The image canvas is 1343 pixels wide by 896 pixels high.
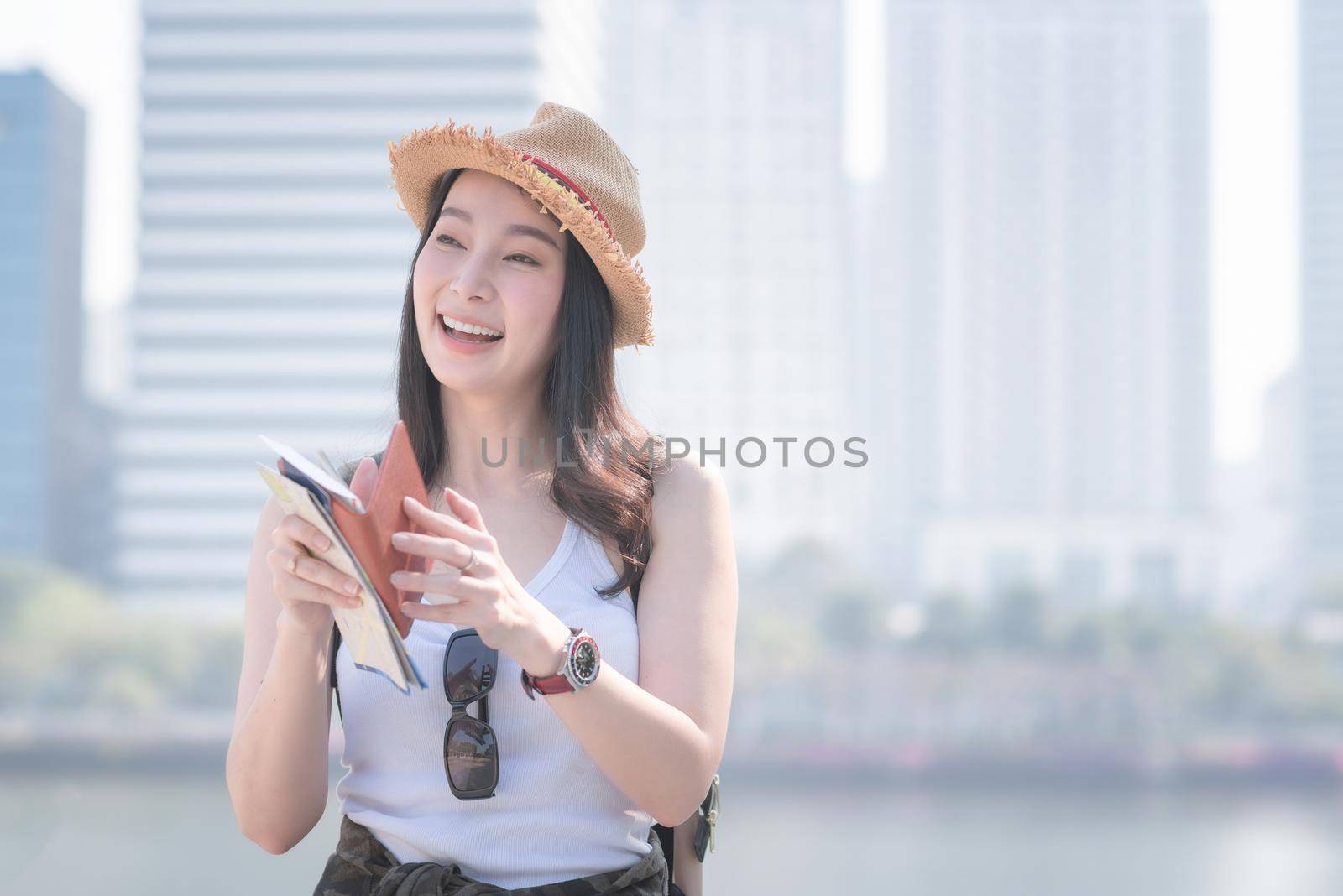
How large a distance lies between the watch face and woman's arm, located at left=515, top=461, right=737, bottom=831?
0.01 metres

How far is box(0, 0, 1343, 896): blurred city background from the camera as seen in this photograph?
102 feet

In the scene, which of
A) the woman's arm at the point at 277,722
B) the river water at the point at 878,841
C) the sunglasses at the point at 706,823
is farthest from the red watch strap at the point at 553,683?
the river water at the point at 878,841

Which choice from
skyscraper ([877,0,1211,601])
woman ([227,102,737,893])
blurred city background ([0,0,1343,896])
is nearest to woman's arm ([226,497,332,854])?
woman ([227,102,737,893])

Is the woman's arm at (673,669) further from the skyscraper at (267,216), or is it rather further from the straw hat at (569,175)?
the skyscraper at (267,216)

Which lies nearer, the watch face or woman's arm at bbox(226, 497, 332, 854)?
the watch face

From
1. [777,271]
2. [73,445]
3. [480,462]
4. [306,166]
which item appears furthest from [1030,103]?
[480,462]

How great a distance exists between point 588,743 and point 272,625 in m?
0.38

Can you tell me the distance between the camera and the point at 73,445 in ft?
154

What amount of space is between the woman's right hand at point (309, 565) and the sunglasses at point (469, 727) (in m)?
0.18

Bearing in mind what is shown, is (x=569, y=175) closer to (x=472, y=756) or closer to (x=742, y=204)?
(x=472, y=756)

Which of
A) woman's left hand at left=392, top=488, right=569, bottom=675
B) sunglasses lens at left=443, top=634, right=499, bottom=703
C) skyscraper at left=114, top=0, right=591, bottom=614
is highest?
skyscraper at left=114, top=0, right=591, bottom=614

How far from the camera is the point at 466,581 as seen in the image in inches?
34.2

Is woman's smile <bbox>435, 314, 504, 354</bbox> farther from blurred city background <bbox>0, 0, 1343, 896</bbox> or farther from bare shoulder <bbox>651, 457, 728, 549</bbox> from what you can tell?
blurred city background <bbox>0, 0, 1343, 896</bbox>

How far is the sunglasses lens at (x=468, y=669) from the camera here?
108cm
